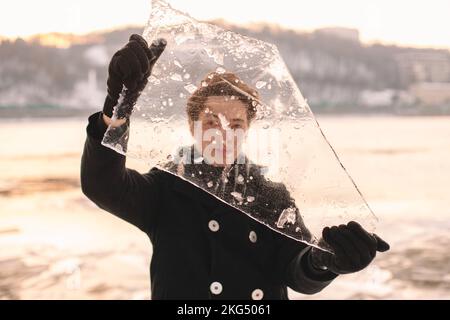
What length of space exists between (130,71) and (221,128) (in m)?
0.14

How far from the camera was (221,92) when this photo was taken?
73 cm

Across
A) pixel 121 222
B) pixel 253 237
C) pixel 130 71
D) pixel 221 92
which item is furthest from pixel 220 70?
pixel 121 222

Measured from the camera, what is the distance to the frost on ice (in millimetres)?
727

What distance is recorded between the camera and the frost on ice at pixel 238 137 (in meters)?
0.73

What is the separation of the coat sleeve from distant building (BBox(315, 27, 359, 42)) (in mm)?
2450

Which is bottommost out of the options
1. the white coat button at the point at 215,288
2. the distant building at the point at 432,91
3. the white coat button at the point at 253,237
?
the white coat button at the point at 215,288

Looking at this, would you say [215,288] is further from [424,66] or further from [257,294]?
[424,66]

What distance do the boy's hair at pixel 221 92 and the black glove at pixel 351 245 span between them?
19 cm

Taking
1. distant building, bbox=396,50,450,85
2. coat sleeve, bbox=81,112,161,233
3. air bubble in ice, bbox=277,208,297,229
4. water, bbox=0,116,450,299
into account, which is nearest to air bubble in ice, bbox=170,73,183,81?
coat sleeve, bbox=81,112,161,233

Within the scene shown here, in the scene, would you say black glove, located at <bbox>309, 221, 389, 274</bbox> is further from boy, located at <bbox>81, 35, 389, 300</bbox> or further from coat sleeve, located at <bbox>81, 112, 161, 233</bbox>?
coat sleeve, located at <bbox>81, 112, 161, 233</bbox>

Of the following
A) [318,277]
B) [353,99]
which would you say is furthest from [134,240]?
[318,277]

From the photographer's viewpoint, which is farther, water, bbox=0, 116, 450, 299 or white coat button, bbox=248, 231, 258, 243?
water, bbox=0, 116, 450, 299

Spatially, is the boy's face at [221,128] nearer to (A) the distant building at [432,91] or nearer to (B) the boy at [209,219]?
(B) the boy at [209,219]

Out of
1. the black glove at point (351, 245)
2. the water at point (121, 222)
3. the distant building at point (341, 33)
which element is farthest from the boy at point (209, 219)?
the distant building at point (341, 33)
